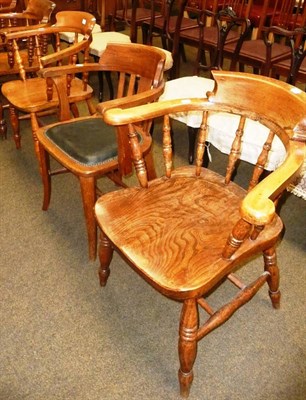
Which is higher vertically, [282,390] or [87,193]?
[87,193]

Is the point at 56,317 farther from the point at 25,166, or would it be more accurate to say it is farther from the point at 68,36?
the point at 68,36

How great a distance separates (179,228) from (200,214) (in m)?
0.10

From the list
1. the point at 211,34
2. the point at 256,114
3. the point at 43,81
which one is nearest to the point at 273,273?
the point at 256,114

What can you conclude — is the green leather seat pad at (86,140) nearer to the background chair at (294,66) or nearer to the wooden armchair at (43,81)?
the wooden armchair at (43,81)

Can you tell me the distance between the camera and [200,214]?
4.04ft

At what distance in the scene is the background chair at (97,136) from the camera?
145 cm

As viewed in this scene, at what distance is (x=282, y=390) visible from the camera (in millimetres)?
1258

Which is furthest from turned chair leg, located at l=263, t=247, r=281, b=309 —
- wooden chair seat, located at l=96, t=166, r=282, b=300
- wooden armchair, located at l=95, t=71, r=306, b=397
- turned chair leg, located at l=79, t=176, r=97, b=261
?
turned chair leg, located at l=79, t=176, r=97, b=261

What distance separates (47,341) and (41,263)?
0.42 metres

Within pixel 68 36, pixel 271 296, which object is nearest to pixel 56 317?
pixel 271 296

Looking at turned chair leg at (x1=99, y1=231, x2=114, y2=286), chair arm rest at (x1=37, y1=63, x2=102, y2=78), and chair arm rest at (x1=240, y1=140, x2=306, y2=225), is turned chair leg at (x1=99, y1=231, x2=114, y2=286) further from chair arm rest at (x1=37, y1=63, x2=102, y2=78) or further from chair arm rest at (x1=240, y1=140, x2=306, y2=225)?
chair arm rest at (x1=37, y1=63, x2=102, y2=78)

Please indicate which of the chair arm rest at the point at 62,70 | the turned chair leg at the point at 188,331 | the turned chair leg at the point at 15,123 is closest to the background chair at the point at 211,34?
the chair arm rest at the point at 62,70

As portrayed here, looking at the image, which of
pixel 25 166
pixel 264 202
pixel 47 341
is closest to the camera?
pixel 264 202

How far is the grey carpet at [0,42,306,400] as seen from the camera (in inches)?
49.9
